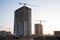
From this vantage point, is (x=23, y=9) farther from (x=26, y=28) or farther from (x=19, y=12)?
(x=26, y=28)

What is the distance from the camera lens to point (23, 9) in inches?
5812

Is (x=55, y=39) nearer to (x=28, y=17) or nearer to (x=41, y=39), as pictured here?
(x=41, y=39)

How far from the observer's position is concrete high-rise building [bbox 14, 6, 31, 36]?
138938 millimetres

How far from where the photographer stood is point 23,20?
470 feet

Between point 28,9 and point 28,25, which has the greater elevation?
point 28,9

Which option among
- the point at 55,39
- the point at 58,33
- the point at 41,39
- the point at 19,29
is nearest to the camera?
the point at 55,39

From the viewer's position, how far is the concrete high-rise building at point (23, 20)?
138938 mm

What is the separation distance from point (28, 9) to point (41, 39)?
388 feet

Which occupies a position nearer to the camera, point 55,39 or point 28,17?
point 55,39

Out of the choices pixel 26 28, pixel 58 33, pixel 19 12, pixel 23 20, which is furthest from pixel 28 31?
pixel 58 33

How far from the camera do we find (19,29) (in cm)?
13775

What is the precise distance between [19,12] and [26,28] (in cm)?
1932

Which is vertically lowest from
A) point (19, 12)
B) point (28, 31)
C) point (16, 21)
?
point (28, 31)

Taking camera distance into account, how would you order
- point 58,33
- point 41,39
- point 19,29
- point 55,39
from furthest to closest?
1. point 19,29
2. point 58,33
3. point 41,39
4. point 55,39
